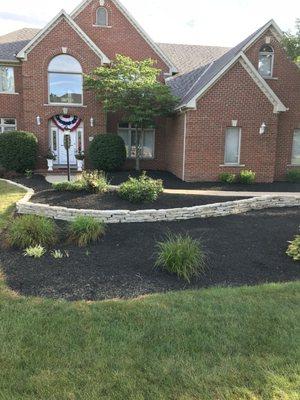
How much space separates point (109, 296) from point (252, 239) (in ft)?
11.8

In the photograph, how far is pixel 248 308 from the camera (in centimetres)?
454

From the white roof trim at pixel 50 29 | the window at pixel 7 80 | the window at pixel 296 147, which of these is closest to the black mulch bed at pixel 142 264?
the window at pixel 296 147

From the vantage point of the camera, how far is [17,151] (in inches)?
678

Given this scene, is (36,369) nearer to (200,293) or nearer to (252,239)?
(200,293)

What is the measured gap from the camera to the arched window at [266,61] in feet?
55.9

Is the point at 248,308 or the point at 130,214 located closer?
the point at 248,308

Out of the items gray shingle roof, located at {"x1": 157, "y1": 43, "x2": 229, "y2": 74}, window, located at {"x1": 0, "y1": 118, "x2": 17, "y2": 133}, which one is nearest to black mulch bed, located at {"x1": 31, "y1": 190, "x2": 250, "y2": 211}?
window, located at {"x1": 0, "y1": 118, "x2": 17, "y2": 133}

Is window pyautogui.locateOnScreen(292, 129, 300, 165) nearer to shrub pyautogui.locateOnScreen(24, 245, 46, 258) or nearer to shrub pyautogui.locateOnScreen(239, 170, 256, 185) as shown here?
shrub pyautogui.locateOnScreen(239, 170, 256, 185)

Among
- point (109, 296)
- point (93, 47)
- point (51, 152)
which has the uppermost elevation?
point (93, 47)

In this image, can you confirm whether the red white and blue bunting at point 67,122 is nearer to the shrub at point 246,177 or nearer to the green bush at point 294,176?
the shrub at point 246,177

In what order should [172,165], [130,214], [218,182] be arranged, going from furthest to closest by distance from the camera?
1. [172,165]
2. [218,182]
3. [130,214]

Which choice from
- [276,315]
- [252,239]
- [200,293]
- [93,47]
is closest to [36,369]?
[200,293]

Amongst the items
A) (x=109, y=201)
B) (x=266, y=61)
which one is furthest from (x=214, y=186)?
(x=266, y=61)

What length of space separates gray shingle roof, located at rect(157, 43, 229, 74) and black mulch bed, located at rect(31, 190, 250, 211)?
13977mm
